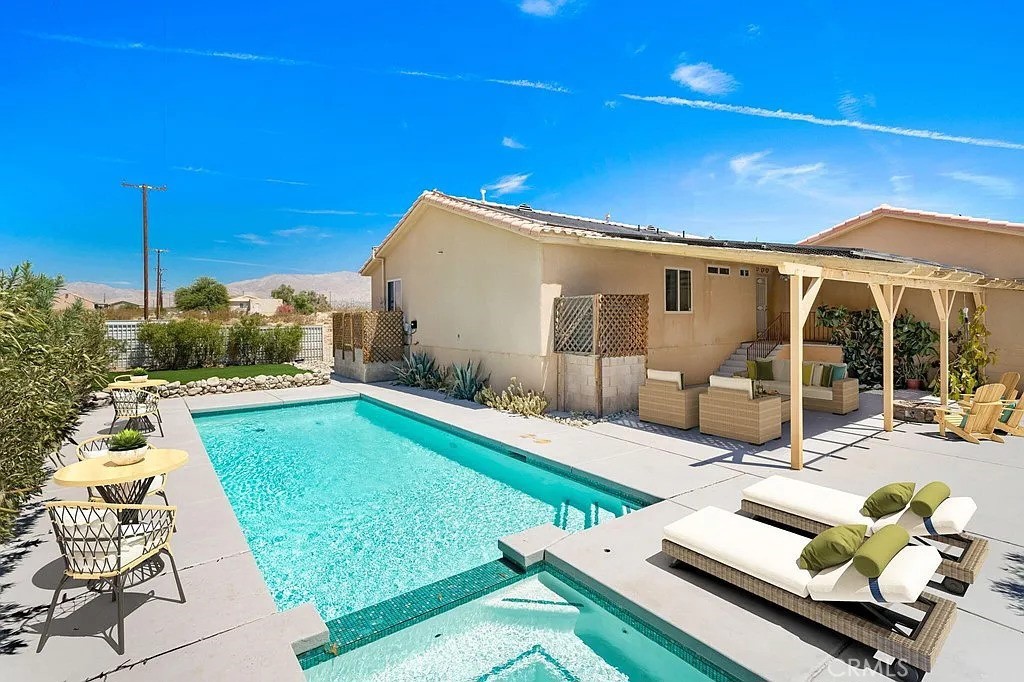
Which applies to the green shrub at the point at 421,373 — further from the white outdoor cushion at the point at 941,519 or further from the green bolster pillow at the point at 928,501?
the green bolster pillow at the point at 928,501

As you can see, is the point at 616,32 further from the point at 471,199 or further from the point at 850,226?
the point at 850,226

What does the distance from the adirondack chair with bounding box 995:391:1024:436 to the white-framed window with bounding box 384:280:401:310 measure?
18.1 metres

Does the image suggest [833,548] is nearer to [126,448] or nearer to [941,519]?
[941,519]

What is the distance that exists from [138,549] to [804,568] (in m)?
5.55

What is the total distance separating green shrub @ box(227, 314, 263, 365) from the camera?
68.1ft

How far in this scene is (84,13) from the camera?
52.6 feet

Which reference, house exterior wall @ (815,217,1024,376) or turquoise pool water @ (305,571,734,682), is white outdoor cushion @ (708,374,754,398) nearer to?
turquoise pool water @ (305,571,734,682)

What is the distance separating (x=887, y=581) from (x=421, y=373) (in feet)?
49.6

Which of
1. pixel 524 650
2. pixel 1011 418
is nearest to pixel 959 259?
pixel 1011 418

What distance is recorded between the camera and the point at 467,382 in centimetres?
1479

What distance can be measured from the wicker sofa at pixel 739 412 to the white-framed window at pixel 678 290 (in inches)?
228

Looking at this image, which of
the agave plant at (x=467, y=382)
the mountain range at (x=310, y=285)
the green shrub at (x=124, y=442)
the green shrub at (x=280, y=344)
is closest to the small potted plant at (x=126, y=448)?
the green shrub at (x=124, y=442)

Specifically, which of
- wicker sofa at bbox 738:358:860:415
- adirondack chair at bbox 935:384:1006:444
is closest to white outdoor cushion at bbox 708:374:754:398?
wicker sofa at bbox 738:358:860:415

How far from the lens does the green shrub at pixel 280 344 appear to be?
21.5 metres
